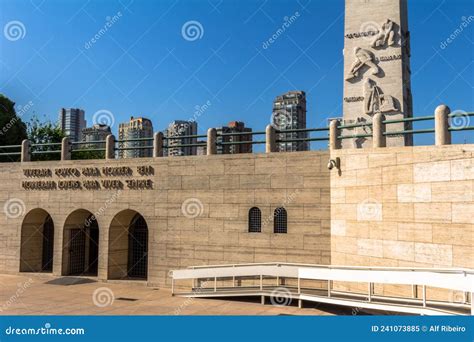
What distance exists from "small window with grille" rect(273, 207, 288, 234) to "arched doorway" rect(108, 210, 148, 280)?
7191 mm

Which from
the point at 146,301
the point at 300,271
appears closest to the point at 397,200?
the point at 300,271

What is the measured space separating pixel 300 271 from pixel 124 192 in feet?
30.4

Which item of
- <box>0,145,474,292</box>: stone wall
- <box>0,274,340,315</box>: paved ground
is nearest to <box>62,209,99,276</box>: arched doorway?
<box>0,145,474,292</box>: stone wall

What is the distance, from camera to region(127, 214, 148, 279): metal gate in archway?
65.4 ft

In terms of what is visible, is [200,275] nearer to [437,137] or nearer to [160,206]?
[160,206]

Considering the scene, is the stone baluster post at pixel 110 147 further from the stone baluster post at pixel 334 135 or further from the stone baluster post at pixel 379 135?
the stone baluster post at pixel 379 135

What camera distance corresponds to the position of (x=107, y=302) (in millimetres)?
14781

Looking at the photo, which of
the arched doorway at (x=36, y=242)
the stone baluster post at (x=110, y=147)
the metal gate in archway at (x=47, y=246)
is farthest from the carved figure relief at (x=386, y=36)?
the metal gate in archway at (x=47, y=246)

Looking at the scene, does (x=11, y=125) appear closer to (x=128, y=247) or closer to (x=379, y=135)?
(x=128, y=247)

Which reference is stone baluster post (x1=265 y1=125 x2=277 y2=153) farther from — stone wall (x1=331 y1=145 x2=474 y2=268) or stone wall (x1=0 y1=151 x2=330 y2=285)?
stone wall (x1=331 y1=145 x2=474 y2=268)

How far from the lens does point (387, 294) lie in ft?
40.6

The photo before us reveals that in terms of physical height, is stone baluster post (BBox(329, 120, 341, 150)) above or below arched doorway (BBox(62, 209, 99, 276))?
Result: above

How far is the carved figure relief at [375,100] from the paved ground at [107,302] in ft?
38.4

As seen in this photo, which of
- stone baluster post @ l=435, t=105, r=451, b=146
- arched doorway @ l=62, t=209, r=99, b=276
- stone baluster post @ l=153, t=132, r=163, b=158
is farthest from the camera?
arched doorway @ l=62, t=209, r=99, b=276
